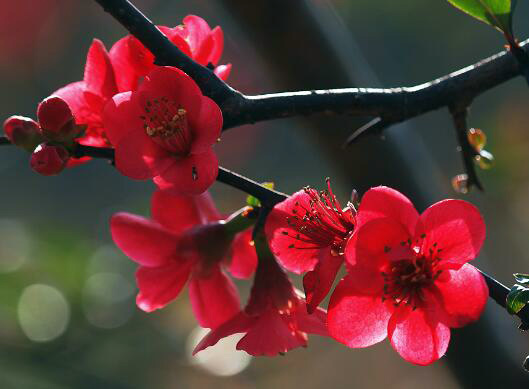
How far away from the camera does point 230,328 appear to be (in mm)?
569

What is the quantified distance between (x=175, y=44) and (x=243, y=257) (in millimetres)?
211

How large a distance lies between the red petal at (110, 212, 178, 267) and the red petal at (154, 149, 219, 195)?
0.45 ft

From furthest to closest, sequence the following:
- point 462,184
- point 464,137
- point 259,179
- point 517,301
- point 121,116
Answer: point 259,179
point 462,184
point 464,137
point 121,116
point 517,301

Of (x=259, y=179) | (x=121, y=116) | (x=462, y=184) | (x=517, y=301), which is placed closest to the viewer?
(x=517, y=301)

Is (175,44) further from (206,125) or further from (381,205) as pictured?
(381,205)

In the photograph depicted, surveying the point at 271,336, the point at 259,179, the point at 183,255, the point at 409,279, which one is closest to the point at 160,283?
the point at 183,255

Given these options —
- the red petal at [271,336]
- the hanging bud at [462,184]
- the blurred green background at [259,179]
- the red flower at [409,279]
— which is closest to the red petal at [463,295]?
the red flower at [409,279]

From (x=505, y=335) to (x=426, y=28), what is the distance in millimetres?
1928

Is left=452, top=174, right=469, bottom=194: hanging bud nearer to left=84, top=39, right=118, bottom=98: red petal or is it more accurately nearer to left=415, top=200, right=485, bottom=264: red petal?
left=415, top=200, right=485, bottom=264: red petal

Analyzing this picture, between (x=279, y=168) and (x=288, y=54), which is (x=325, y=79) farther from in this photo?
(x=279, y=168)

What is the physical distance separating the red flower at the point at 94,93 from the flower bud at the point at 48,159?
6 centimetres

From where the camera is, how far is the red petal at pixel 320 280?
46 cm

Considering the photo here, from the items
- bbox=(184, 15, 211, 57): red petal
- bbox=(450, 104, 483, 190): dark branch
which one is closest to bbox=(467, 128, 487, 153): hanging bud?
bbox=(450, 104, 483, 190): dark branch

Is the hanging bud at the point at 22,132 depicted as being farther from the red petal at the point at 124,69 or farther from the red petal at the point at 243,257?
the red petal at the point at 243,257
